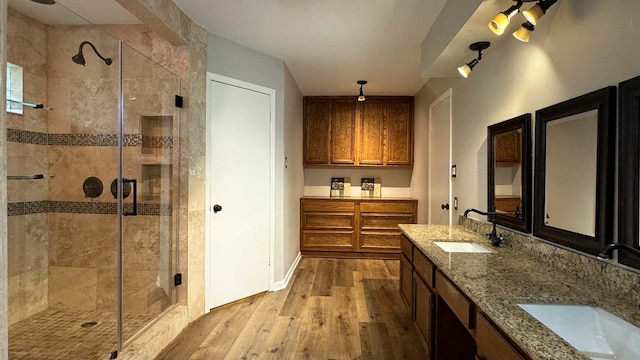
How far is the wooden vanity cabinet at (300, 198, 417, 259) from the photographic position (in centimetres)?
482

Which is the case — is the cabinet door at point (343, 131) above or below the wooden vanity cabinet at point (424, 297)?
above

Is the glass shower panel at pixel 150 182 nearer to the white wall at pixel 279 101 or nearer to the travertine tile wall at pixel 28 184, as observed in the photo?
the white wall at pixel 279 101

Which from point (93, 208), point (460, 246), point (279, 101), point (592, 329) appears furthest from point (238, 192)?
point (592, 329)

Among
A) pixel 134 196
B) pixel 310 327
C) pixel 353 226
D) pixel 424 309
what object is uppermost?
pixel 134 196

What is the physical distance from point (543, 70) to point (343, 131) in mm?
3422

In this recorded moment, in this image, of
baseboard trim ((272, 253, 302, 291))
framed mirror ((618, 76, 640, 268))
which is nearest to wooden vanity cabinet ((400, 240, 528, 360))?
framed mirror ((618, 76, 640, 268))

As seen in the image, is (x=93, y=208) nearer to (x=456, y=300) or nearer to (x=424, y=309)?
(x=424, y=309)

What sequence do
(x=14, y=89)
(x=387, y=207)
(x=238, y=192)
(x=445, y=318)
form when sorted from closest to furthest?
1. (x=445, y=318)
2. (x=14, y=89)
3. (x=238, y=192)
4. (x=387, y=207)

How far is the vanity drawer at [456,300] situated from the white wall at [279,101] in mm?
2089

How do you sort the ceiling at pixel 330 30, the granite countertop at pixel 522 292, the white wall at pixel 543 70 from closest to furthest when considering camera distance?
the granite countertop at pixel 522 292 → the white wall at pixel 543 70 → the ceiling at pixel 330 30

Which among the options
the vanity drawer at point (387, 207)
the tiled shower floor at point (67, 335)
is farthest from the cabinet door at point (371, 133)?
the tiled shower floor at point (67, 335)

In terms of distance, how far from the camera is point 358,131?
16.6ft

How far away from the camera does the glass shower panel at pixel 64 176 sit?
8.26ft

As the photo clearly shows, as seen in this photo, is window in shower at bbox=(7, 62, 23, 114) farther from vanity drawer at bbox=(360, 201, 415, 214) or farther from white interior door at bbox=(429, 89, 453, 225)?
vanity drawer at bbox=(360, 201, 415, 214)
